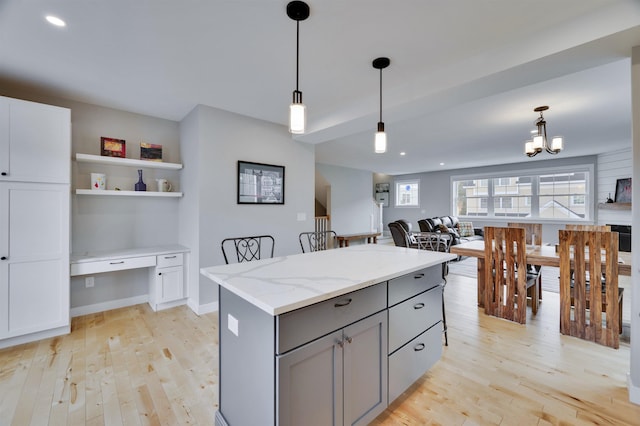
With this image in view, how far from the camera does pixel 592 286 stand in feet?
8.65

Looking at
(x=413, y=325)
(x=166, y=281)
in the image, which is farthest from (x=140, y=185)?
(x=413, y=325)

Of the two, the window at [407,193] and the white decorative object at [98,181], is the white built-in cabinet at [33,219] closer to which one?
the white decorative object at [98,181]

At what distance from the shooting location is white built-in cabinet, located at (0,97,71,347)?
8.25ft

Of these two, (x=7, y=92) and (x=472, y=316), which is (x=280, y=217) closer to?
(x=472, y=316)

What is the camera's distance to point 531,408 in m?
1.79

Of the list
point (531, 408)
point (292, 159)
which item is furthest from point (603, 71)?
point (292, 159)

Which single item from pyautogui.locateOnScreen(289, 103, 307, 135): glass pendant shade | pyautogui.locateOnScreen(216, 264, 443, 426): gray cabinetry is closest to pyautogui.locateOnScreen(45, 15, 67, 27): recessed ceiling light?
pyautogui.locateOnScreen(289, 103, 307, 135): glass pendant shade

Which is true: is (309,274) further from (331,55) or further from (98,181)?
(98,181)

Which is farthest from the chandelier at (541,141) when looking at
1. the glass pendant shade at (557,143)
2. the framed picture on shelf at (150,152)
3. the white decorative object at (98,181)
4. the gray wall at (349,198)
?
the white decorative object at (98,181)

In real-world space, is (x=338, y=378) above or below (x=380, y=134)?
below

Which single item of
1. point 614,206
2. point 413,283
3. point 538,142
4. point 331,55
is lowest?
point 413,283

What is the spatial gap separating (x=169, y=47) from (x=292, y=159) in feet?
7.20

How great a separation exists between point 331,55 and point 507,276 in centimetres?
299

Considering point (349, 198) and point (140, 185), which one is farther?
point (349, 198)
